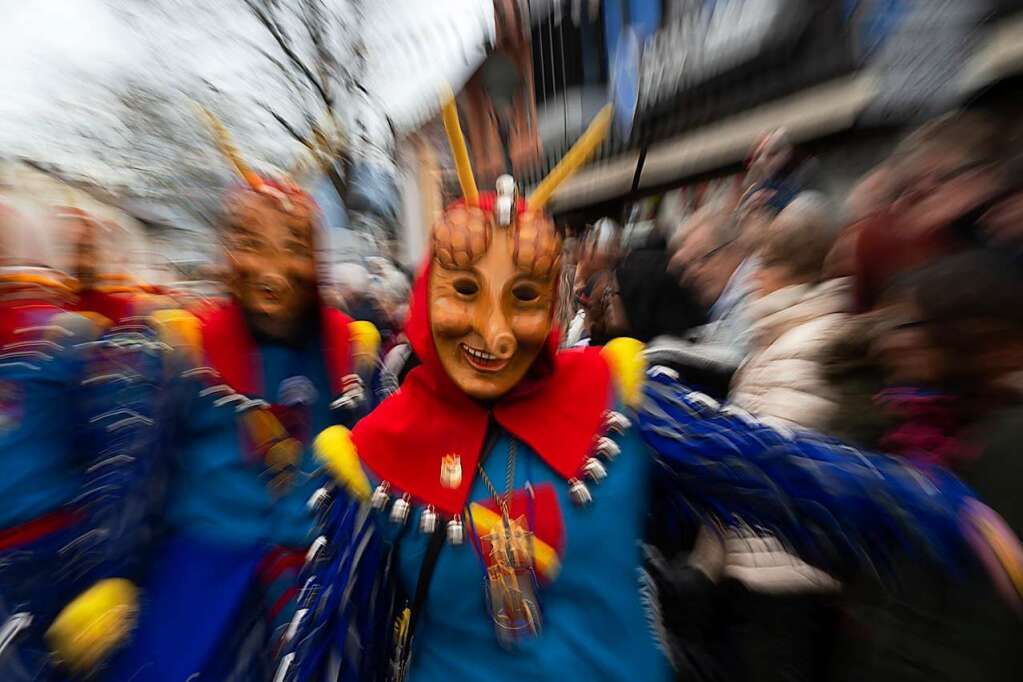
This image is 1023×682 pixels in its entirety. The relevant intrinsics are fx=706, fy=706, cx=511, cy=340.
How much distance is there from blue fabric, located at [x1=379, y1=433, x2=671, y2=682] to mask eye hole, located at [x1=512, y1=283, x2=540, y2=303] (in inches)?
14.5

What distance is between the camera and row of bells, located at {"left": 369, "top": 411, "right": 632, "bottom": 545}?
1435 millimetres

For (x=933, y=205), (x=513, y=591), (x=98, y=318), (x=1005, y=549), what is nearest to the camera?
(x=1005, y=549)

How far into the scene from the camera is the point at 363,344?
2465 mm

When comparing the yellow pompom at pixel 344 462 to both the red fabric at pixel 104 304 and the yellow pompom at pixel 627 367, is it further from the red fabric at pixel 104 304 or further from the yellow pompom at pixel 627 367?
the red fabric at pixel 104 304

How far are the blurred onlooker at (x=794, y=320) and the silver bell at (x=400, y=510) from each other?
2.91 ft

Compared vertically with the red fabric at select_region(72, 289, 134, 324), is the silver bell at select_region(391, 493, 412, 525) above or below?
below

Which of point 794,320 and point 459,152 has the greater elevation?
point 459,152

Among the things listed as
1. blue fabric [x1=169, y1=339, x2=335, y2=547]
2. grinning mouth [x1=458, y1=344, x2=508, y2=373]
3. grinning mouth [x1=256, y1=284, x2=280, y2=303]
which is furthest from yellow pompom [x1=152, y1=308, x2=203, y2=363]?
grinning mouth [x1=458, y1=344, x2=508, y2=373]

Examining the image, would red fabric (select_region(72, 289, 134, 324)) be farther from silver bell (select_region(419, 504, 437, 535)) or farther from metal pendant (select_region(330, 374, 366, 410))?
silver bell (select_region(419, 504, 437, 535))

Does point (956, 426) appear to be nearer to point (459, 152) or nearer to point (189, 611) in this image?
point (459, 152)

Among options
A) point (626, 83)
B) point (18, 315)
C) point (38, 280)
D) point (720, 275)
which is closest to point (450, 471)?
point (720, 275)

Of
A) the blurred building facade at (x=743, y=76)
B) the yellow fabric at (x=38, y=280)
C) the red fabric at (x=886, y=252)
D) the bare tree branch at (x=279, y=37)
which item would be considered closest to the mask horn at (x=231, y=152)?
the yellow fabric at (x=38, y=280)

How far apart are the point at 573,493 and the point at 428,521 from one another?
302 mm

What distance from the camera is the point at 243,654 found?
6.25ft
